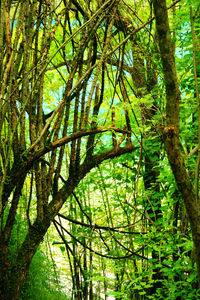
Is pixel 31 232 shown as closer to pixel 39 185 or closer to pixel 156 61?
pixel 39 185

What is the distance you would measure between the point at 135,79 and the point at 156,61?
51 centimetres

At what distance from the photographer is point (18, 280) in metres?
1.51

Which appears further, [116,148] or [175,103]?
[116,148]

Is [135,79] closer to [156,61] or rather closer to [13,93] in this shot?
[156,61]

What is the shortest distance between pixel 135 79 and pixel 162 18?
6.95 ft

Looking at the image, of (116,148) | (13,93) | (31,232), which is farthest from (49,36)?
(31,232)

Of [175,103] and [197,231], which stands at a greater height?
[175,103]

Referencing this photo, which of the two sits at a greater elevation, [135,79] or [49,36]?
[135,79]

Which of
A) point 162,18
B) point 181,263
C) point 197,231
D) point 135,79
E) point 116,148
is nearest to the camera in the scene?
point 162,18

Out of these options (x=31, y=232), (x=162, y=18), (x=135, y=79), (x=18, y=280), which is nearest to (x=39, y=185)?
(x=31, y=232)

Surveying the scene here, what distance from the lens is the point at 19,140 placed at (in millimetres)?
1590

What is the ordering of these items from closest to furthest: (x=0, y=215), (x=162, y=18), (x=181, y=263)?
(x=162, y=18) → (x=0, y=215) → (x=181, y=263)

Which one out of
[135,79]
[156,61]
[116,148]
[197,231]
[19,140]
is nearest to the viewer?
[197,231]

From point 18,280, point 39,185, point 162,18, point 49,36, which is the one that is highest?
point 49,36
